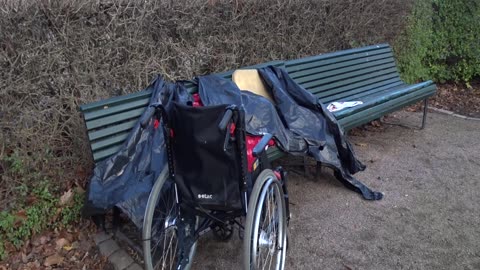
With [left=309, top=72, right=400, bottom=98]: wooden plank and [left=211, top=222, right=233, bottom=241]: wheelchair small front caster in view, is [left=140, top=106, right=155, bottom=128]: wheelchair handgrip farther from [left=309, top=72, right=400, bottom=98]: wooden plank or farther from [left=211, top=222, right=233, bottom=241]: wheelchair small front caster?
[left=309, top=72, right=400, bottom=98]: wooden plank

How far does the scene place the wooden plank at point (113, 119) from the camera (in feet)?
10.3

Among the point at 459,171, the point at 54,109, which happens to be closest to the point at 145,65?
the point at 54,109

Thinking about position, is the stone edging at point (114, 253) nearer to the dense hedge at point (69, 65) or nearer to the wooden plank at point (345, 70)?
the dense hedge at point (69, 65)

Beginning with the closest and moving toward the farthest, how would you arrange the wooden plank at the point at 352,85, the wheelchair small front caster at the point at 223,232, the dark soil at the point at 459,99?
1. the wheelchair small front caster at the point at 223,232
2. the wooden plank at the point at 352,85
3. the dark soil at the point at 459,99

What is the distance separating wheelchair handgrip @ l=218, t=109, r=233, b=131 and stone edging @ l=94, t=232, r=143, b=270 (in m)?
1.29

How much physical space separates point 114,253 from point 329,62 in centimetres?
333

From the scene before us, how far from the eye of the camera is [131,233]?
3.32 metres

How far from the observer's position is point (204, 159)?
2504 millimetres

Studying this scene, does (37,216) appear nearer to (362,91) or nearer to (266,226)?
(266,226)

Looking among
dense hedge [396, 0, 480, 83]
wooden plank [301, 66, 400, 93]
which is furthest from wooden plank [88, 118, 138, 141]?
dense hedge [396, 0, 480, 83]

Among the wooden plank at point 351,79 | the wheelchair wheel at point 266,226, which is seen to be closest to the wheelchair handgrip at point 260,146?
the wheelchair wheel at point 266,226

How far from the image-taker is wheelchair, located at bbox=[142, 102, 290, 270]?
7.91 feet

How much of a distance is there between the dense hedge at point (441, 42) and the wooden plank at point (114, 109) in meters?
5.03

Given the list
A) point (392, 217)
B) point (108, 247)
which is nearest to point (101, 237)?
point (108, 247)
